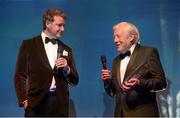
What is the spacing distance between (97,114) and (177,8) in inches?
49.0

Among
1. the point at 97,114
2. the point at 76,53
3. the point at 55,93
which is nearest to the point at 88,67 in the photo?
the point at 76,53

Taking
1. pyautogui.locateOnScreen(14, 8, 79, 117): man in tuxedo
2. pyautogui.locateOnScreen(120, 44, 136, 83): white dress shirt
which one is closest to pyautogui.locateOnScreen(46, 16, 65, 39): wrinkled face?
pyautogui.locateOnScreen(14, 8, 79, 117): man in tuxedo

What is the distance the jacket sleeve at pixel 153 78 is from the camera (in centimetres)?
296

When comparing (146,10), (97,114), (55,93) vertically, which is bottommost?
(97,114)

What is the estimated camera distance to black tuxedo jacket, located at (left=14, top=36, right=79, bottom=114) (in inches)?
121

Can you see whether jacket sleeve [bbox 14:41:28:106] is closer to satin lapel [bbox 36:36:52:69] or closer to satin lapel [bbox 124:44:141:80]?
satin lapel [bbox 36:36:52:69]

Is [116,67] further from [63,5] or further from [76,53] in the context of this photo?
[63,5]

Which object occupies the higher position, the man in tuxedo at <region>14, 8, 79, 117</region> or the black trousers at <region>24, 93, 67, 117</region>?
the man in tuxedo at <region>14, 8, 79, 117</region>

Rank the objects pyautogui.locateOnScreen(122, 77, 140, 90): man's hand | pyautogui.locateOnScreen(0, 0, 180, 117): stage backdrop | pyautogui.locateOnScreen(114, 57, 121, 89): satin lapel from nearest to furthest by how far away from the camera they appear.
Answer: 1. pyautogui.locateOnScreen(122, 77, 140, 90): man's hand
2. pyautogui.locateOnScreen(114, 57, 121, 89): satin lapel
3. pyautogui.locateOnScreen(0, 0, 180, 117): stage backdrop

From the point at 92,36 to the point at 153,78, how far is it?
94 cm

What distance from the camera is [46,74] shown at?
10.1 ft

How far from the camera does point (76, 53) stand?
→ 12.4 feet

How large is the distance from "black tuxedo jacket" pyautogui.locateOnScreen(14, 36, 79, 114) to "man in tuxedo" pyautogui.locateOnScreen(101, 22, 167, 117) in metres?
0.35

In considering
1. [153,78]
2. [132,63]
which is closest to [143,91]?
[153,78]
